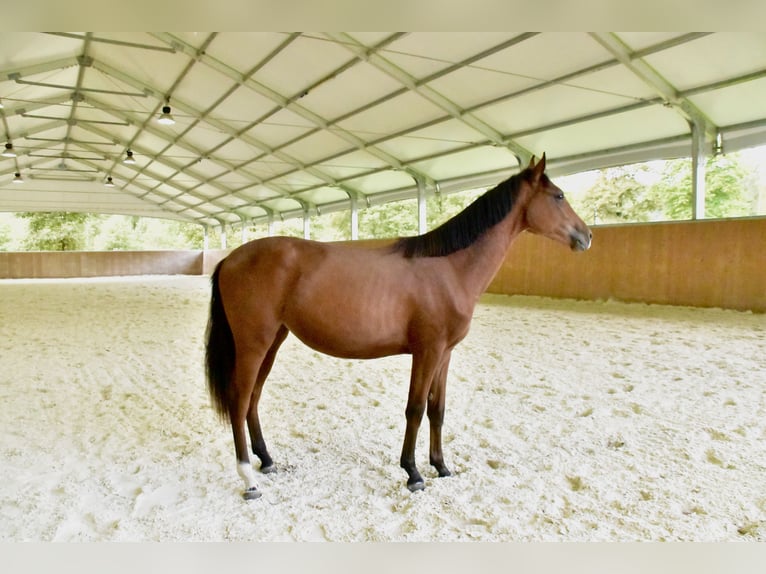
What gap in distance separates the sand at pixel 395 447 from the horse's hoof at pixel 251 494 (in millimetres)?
25

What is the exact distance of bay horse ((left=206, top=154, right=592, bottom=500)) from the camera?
187 cm

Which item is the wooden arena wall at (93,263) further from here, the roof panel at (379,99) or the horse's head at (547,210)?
the horse's head at (547,210)

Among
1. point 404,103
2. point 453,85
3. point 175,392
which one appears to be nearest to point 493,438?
point 175,392

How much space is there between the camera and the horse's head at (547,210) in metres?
2.04

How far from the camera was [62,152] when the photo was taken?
1795 centimetres

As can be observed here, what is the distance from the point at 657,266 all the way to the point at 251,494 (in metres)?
6.90

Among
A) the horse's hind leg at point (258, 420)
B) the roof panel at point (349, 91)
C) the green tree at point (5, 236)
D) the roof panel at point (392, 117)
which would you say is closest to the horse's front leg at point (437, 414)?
the horse's hind leg at point (258, 420)

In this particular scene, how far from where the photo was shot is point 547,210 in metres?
2.06

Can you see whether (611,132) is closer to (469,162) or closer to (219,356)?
(469,162)

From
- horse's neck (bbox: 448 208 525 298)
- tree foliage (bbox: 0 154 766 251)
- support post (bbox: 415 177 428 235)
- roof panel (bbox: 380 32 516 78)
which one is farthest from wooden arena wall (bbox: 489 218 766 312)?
horse's neck (bbox: 448 208 525 298)

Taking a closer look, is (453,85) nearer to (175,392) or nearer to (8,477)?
(175,392)

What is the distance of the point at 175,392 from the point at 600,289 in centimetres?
657

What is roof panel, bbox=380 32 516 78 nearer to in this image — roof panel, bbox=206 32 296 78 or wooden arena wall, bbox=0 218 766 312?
roof panel, bbox=206 32 296 78

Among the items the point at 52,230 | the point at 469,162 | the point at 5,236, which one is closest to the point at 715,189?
the point at 469,162
